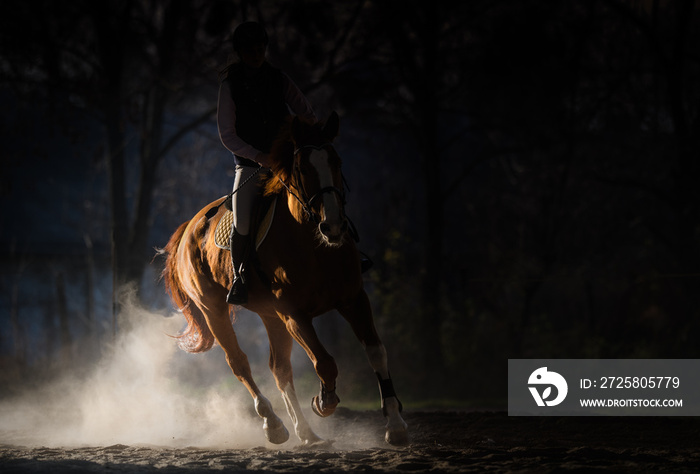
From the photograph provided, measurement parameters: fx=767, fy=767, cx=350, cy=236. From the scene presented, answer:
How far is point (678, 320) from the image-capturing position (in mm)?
13430

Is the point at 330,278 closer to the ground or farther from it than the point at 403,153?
closer to the ground

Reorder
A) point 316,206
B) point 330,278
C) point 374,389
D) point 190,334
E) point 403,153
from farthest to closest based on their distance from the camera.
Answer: point 403,153 < point 374,389 < point 190,334 < point 330,278 < point 316,206

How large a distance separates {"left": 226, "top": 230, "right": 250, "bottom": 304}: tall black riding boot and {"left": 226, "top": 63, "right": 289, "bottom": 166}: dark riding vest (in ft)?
2.57

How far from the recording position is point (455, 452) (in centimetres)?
598

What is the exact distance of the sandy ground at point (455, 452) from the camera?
5.34 meters

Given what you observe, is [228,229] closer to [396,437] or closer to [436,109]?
[396,437]

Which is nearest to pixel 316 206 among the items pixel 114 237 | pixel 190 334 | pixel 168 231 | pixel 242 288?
pixel 242 288

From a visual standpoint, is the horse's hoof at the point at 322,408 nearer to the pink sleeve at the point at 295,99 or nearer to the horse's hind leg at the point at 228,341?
the horse's hind leg at the point at 228,341

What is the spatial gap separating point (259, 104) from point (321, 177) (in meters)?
1.47

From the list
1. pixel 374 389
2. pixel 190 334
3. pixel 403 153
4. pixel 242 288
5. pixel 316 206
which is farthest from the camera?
pixel 403 153

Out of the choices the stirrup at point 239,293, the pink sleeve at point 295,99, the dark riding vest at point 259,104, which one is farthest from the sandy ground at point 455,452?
the pink sleeve at point 295,99

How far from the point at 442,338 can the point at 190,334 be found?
679 centimetres

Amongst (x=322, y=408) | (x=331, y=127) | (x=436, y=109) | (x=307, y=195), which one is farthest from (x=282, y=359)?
(x=436, y=109)

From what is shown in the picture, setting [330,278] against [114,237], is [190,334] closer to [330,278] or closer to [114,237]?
[330,278]
